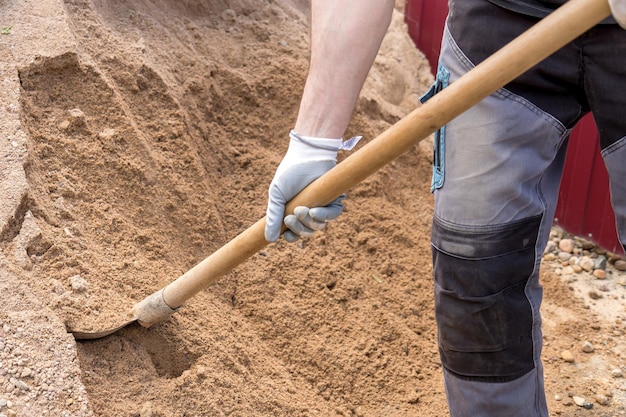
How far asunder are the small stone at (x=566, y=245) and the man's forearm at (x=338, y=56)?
216 centimetres

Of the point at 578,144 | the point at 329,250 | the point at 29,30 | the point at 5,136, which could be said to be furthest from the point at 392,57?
the point at 5,136

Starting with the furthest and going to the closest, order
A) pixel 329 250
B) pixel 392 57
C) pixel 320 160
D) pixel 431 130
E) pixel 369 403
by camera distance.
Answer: pixel 392 57
pixel 329 250
pixel 369 403
pixel 320 160
pixel 431 130

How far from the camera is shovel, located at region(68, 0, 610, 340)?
5.10 ft

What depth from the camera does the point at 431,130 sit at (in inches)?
67.6

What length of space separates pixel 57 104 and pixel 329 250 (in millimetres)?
1252

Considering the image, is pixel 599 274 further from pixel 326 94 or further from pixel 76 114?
pixel 76 114

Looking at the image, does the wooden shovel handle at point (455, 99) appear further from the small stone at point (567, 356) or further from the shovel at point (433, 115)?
the small stone at point (567, 356)

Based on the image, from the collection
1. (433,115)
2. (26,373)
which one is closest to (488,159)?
(433,115)

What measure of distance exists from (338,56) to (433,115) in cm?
36

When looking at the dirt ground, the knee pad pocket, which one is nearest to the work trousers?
the knee pad pocket

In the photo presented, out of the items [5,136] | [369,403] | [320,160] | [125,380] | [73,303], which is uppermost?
[320,160]

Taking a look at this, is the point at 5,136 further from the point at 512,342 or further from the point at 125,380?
the point at 512,342

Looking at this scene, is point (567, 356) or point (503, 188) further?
point (567, 356)

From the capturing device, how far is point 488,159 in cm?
194
